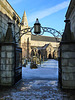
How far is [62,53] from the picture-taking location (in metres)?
Answer: 5.57

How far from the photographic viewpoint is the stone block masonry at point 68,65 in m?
5.38

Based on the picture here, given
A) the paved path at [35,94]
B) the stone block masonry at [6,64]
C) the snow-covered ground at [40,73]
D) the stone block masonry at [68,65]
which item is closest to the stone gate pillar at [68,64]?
the stone block masonry at [68,65]

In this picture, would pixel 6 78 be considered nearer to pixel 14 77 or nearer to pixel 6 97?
pixel 14 77

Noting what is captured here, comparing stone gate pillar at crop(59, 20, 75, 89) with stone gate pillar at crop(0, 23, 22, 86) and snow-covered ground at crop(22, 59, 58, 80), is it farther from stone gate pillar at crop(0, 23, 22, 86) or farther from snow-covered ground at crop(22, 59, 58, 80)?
stone gate pillar at crop(0, 23, 22, 86)

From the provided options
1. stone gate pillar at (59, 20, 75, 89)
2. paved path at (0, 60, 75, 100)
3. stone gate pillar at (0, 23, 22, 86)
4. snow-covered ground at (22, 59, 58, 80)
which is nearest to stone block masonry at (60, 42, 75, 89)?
stone gate pillar at (59, 20, 75, 89)

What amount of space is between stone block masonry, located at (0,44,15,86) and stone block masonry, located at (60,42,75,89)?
274 centimetres

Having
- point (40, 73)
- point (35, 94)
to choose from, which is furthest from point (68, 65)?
point (40, 73)

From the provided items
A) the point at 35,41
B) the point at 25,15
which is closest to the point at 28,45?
the point at 35,41

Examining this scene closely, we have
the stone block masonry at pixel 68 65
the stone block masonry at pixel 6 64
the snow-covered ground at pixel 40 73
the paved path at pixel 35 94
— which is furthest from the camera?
the snow-covered ground at pixel 40 73

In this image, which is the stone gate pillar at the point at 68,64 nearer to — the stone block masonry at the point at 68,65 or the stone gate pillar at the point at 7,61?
the stone block masonry at the point at 68,65

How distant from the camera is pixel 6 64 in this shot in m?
5.96

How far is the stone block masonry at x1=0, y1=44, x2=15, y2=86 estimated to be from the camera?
5863 millimetres

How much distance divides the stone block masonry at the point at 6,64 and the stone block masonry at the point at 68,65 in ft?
8.98

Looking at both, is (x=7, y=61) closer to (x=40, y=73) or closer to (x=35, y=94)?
(x=35, y=94)
